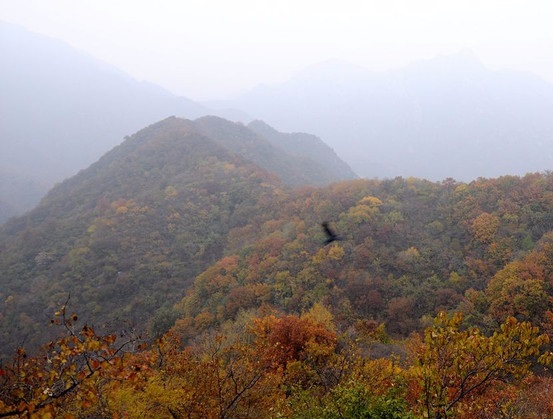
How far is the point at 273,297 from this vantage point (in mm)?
43219

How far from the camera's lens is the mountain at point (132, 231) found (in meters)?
54.9

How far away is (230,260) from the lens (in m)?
54.4

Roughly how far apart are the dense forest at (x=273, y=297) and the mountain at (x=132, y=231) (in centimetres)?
39

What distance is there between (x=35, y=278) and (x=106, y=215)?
17801mm

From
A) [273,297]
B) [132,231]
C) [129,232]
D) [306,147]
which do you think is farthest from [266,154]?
[273,297]

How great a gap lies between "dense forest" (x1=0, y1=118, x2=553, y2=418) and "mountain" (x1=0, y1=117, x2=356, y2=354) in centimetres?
39

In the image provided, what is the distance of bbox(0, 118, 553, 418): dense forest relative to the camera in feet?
31.0

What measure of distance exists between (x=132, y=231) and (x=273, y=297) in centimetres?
3783

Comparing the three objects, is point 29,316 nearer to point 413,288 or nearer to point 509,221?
point 413,288

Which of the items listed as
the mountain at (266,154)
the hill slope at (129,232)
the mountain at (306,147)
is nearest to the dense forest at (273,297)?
the hill slope at (129,232)

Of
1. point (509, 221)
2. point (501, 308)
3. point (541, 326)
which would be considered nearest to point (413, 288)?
point (501, 308)

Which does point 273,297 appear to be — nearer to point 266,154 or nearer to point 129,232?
point 129,232

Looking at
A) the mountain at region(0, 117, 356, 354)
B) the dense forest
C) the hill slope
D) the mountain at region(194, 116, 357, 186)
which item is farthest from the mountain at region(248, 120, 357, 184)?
the dense forest

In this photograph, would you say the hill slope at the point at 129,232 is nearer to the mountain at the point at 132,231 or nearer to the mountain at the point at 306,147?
the mountain at the point at 132,231
